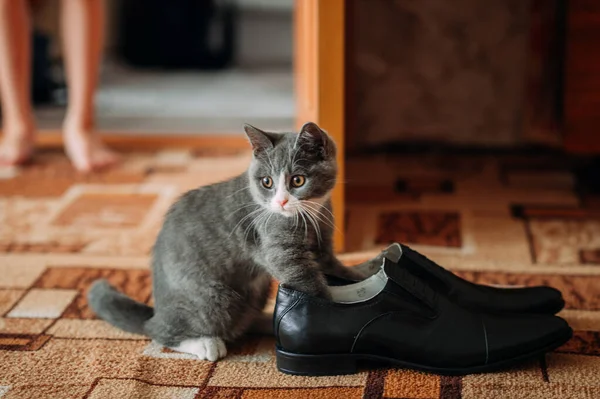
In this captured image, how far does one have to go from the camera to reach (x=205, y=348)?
1.21m

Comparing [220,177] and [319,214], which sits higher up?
[319,214]

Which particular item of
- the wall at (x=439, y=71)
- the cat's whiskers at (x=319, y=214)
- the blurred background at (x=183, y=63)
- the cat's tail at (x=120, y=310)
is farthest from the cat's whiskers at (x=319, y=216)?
the blurred background at (x=183, y=63)

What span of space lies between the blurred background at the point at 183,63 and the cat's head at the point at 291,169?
151cm

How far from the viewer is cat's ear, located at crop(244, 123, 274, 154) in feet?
3.93

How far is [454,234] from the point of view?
1746 mm

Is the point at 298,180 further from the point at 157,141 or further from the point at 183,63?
the point at 183,63

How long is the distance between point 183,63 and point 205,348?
8.52 feet

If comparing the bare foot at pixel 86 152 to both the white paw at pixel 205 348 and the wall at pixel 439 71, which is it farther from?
the white paw at pixel 205 348

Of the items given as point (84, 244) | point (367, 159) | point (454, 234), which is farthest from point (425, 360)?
point (367, 159)

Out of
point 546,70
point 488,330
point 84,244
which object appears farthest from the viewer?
point 546,70

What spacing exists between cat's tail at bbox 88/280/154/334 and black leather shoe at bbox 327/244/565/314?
0.32 m

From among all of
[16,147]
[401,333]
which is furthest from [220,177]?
[401,333]

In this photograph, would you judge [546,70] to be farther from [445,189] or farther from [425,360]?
[425,360]

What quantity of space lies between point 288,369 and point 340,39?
2.31 feet
